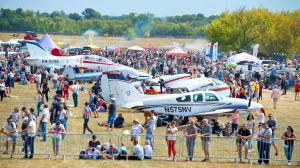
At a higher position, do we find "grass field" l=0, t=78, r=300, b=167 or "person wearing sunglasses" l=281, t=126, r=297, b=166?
"person wearing sunglasses" l=281, t=126, r=297, b=166

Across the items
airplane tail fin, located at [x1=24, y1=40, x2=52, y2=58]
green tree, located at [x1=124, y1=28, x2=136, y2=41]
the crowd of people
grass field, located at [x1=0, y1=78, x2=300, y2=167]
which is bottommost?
grass field, located at [x1=0, y1=78, x2=300, y2=167]

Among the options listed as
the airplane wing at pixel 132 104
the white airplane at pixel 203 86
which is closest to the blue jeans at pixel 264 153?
the airplane wing at pixel 132 104

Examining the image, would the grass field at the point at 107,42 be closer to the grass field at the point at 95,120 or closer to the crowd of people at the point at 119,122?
the crowd of people at the point at 119,122

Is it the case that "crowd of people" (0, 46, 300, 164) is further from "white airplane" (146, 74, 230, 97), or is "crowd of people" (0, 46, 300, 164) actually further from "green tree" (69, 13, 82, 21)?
"green tree" (69, 13, 82, 21)

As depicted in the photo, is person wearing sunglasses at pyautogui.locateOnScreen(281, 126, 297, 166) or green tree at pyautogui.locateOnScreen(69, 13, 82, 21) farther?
green tree at pyautogui.locateOnScreen(69, 13, 82, 21)

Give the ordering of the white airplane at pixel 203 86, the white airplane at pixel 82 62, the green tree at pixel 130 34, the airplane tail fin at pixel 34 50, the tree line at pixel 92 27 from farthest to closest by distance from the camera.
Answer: the tree line at pixel 92 27, the green tree at pixel 130 34, the airplane tail fin at pixel 34 50, the white airplane at pixel 82 62, the white airplane at pixel 203 86

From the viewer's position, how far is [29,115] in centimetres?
1934

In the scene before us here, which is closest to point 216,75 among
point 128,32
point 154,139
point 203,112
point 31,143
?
point 203,112

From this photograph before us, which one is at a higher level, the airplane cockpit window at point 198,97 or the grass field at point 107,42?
the grass field at point 107,42

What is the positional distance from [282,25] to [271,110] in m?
39.0

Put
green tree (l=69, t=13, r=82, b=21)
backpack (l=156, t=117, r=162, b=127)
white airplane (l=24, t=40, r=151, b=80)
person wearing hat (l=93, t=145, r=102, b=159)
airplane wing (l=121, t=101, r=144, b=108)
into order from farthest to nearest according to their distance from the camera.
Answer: green tree (l=69, t=13, r=82, b=21)
white airplane (l=24, t=40, r=151, b=80)
airplane wing (l=121, t=101, r=144, b=108)
backpack (l=156, t=117, r=162, b=127)
person wearing hat (l=93, t=145, r=102, b=159)

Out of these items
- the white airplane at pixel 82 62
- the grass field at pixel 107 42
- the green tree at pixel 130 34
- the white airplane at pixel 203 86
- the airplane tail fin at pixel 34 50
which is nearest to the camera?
the white airplane at pixel 203 86

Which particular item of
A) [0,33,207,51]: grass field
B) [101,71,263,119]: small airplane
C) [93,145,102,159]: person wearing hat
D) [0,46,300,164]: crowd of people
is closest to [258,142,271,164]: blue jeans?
[0,46,300,164]: crowd of people

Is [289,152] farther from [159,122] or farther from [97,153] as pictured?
[159,122]
